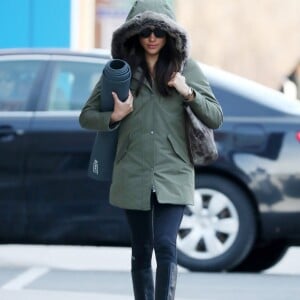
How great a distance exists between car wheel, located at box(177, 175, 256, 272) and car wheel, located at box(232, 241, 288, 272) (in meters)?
0.43

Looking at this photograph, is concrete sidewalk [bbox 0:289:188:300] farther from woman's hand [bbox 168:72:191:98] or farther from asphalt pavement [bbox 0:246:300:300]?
woman's hand [bbox 168:72:191:98]

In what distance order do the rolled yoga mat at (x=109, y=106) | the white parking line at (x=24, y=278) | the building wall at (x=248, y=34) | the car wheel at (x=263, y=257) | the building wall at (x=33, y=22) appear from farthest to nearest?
the building wall at (x=248, y=34) < the building wall at (x=33, y=22) < the car wheel at (x=263, y=257) < the white parking line at (x=24, y=278) < the rolled yoga mat at (x=109, y=106)

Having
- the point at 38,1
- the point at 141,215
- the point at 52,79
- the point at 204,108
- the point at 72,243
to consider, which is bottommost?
the point at 38,1

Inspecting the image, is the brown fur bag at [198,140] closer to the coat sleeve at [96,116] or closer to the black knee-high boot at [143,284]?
the coat sleeve at [96,116]

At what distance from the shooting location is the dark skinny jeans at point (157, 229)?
6.68 m

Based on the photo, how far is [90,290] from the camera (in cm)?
858

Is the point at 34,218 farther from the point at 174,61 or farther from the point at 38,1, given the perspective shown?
the point at 38,1

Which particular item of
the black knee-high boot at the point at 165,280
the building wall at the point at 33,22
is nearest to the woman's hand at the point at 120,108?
the black knee-high boot at the point at 165,280

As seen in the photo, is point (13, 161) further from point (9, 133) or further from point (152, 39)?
point (152, 39)

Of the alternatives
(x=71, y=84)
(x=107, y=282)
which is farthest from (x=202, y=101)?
(x=71, y=84)

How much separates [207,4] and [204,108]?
120 ft

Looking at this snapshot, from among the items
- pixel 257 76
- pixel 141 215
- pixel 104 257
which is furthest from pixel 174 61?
pixel 257 76

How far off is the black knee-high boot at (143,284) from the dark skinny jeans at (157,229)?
0.09m

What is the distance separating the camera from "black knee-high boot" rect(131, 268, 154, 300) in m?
6.85
